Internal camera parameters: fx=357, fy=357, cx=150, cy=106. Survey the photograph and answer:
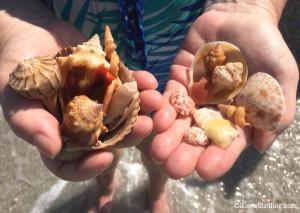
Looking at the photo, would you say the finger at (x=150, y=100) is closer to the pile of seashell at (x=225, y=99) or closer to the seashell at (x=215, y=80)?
the pile of seashell at (x=225, y=99)

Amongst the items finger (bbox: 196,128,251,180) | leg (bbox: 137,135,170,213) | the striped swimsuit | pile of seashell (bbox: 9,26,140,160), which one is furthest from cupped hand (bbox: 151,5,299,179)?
leg (bbox: 137,135,170,213)

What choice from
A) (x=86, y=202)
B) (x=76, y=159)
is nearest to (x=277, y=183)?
(x=86, y=202)

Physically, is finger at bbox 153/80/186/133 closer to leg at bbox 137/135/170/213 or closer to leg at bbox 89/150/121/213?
leg at bbox 137/135/170/213

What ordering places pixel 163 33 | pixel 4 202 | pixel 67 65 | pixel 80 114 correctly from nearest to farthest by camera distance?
pixel 80 114, pixel 67 65, pixel 163 33, pixel 4 202

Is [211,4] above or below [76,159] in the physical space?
above

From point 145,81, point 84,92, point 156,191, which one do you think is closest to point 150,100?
point 145,81

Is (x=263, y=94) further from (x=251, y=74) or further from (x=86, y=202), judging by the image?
(x=86, y=202)

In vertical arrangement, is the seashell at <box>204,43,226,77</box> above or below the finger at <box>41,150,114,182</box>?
above
